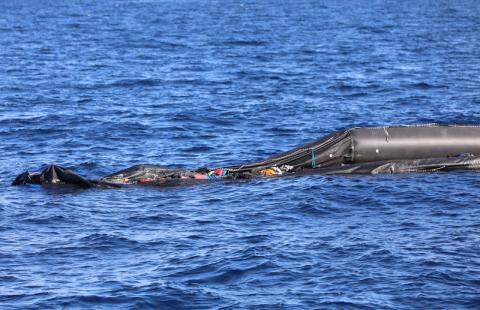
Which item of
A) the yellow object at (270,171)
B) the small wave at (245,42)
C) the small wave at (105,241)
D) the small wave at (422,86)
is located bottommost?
the small wave at (105,241)

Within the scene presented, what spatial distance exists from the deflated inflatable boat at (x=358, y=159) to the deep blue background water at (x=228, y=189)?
571 millimetres

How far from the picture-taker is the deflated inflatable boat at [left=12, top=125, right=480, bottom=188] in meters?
28.7

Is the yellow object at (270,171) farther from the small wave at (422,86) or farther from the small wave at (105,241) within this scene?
the small wave at (422,86)

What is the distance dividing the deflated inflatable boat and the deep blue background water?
0.57m

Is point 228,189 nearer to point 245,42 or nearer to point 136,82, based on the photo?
point 136,82

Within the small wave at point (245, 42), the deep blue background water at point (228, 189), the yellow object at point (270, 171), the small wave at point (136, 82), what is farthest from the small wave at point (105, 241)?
the small wave at point (245, 42)

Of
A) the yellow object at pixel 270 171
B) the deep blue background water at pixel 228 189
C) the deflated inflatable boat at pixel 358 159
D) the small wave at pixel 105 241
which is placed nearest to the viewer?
the deep blue background water at pixel 228 189

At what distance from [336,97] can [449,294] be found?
27.1m

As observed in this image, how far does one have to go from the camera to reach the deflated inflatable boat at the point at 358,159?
2872 centimetres

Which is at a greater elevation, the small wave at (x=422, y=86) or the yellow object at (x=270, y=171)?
the small wave at (x=422, y=86)

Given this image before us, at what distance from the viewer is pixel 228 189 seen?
2788cm

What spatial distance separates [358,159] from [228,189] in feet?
14.7

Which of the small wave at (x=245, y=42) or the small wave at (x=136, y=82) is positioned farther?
the small wave at (x=245, y=42)

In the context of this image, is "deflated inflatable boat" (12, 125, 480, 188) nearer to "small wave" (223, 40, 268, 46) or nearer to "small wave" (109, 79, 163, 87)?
"small wave" (109, 79, 163, 87)
